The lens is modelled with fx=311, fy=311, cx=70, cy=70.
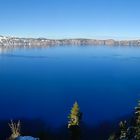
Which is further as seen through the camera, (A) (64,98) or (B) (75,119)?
(A) (64,98)

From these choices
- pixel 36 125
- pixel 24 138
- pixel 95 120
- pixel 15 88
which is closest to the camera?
pixel 24 138

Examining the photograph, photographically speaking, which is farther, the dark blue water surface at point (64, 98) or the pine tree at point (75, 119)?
the dark blue water surface at point (64, 98)

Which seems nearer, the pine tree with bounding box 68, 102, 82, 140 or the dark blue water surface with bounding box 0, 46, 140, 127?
the pine tree with bounding box 68, 102, 82, 140

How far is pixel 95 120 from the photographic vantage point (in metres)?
60.3

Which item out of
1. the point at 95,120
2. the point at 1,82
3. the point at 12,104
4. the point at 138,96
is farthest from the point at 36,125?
the point at 1,82

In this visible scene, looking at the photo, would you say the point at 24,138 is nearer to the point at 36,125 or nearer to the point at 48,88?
the point at 36,125

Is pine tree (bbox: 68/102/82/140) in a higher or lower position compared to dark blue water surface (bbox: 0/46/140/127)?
higher

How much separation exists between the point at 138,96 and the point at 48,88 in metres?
26.9

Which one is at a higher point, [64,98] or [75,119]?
[75,119]

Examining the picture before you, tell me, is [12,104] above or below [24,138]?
below

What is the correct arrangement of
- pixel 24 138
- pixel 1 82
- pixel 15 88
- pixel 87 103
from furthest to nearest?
pixel 1 82
pixel 15 88
pixel 87 103
pixel 24 138

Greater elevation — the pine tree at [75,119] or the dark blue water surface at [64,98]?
the pine tree at [75,119]

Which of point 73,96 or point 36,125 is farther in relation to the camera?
point 73,96

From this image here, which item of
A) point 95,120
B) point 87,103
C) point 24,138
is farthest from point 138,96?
point 24,138
